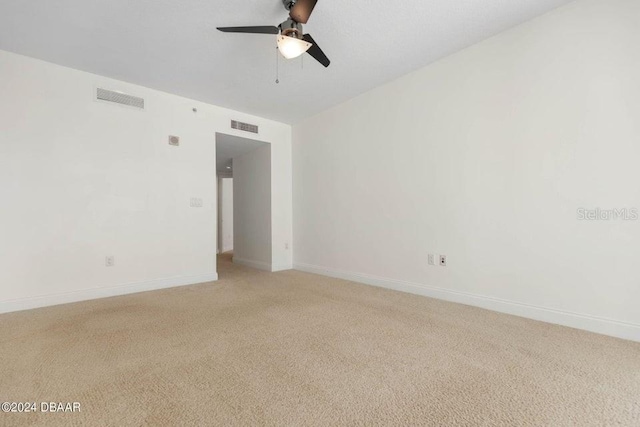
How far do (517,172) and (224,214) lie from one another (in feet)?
23.0

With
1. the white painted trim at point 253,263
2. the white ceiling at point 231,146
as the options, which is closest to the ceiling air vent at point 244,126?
the white ceiling at point 231,146

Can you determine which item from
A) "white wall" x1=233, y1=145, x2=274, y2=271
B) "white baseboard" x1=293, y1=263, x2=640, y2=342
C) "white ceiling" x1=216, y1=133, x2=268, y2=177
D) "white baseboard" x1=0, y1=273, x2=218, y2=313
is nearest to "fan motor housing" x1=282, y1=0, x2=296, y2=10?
"white ceiling" x1=216, y1=133, x2=268, y2=177

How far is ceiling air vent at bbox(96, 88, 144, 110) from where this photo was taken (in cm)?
336

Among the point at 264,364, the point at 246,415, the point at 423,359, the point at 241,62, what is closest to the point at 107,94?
A: the point at 241,62

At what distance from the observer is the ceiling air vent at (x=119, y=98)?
3.36 meters

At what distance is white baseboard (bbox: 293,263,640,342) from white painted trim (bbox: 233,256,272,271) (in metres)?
1.80

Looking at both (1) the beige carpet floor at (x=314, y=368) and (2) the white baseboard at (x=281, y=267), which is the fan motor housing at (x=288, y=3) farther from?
(2) the white baseboard at (x=281, y=267)

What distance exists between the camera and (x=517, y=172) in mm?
2580

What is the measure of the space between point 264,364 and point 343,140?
3326 millimetres

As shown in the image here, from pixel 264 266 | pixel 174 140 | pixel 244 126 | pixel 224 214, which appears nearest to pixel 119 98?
pixel 174 140

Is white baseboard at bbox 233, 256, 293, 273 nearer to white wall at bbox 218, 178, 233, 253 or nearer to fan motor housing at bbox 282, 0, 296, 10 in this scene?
white wall at bbox 218, 178, 233, 253

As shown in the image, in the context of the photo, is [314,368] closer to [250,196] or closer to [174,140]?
[174,140]

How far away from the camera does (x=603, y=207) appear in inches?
84.7

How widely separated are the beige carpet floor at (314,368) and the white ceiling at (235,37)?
8.54 ft
